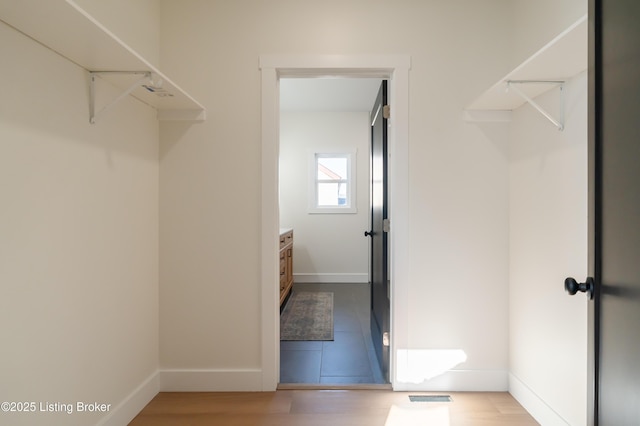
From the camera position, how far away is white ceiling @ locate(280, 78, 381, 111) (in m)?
3.98

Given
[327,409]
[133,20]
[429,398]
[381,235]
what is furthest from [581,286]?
[133,20]

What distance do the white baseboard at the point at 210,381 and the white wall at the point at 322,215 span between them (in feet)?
10.8

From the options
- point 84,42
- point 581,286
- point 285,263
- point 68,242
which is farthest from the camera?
point 285,263

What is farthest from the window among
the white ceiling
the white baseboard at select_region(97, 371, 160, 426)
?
the white baseboard at select_region(97, 371, 160, 426)

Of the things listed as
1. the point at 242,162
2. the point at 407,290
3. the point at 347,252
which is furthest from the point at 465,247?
the point at 347,252

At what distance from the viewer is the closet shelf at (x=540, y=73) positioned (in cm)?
120

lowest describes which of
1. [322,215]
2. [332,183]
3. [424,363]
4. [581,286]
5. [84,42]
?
[424,363]

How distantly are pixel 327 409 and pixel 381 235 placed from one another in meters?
1.29

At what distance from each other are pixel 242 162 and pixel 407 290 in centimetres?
128

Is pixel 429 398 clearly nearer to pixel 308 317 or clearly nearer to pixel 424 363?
pixel 424 363

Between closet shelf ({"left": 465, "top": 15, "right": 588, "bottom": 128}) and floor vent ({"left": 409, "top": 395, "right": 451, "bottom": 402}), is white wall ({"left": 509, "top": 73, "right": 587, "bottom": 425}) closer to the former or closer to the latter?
closet shelf ({"left": 465, "top": 15, "right": 588, "bottom": 128})

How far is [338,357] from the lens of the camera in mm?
2648

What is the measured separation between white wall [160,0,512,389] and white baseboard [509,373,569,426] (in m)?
0.13

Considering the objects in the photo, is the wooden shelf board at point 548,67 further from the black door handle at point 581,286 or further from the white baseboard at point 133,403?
A: the white baseboard at point 133,403
